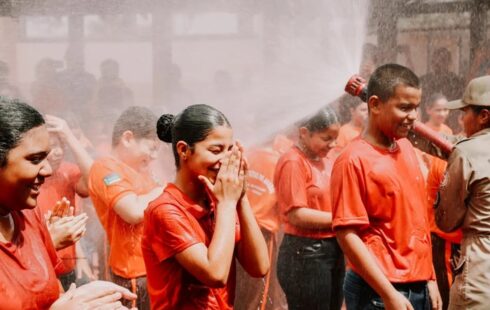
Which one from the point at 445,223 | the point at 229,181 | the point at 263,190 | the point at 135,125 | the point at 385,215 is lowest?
the point at 263,190

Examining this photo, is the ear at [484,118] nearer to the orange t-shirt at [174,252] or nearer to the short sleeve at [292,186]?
the short sleeve at [292,186]

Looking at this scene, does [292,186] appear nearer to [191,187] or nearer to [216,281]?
[191,187]

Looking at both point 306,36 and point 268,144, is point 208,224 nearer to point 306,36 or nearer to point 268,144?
point 268,144

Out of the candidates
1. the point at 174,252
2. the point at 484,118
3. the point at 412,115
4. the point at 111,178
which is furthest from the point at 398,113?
the point at 111,178

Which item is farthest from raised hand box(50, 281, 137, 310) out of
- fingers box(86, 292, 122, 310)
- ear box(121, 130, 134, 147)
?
ear box(121, 130, 134, 147)

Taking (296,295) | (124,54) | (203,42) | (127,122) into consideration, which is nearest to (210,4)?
(203,42)

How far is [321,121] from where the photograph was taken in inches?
199

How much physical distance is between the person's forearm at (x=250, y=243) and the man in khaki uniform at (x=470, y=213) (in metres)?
1.26

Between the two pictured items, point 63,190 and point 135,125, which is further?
point 63,190

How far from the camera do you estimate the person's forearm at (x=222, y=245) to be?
2.79 meters

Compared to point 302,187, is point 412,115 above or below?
above

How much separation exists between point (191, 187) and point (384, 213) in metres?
1.07

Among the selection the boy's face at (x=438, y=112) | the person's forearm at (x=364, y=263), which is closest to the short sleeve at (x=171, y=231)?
the person's forearm at (x=364, y=263)

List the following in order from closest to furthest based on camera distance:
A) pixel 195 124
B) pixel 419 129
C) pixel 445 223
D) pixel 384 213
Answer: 1. pixel 195 124
2. pixel 384 213
3. pixel 445 223
4. pixel 419 129
